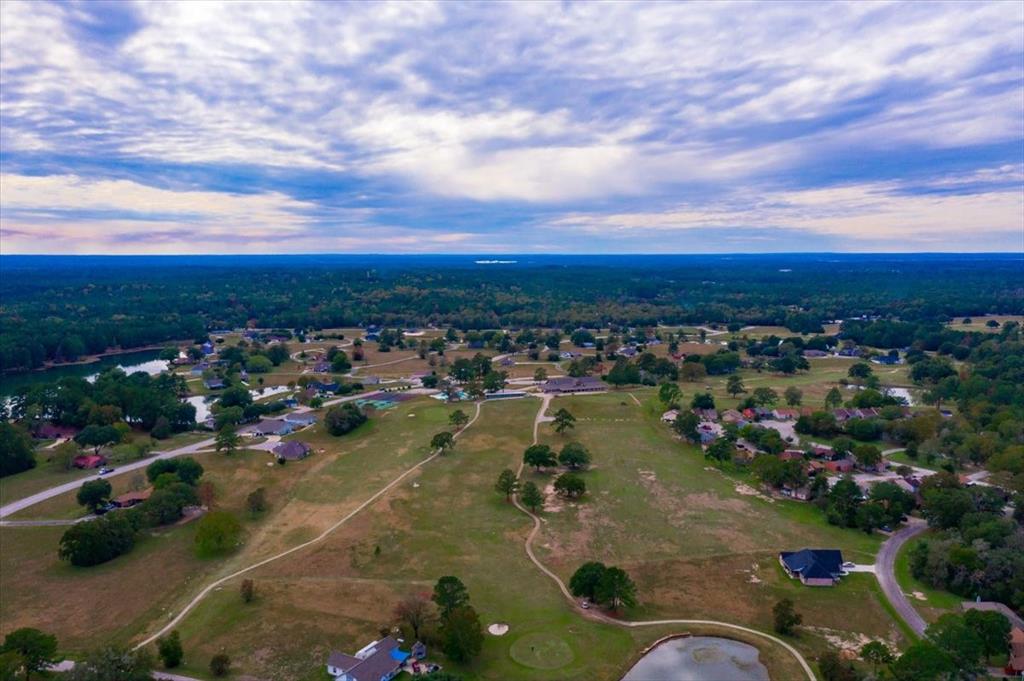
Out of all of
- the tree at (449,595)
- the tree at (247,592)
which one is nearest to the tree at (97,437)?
the tree at (247,592)

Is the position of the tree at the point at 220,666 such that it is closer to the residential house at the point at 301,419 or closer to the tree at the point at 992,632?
the tree at the point at 992,632

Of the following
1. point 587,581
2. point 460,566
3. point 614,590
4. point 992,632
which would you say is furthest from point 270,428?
point 992,632

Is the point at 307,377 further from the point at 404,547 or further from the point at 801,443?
the point at 801,443

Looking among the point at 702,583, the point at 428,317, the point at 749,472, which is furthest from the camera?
the point at 428,317

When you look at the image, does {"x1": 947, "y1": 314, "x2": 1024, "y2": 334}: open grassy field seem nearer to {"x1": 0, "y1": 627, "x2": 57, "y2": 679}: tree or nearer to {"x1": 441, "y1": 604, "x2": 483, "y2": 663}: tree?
A: {"x1": 441, "y1": 604, "x2": 483, "y2": 663}: tree

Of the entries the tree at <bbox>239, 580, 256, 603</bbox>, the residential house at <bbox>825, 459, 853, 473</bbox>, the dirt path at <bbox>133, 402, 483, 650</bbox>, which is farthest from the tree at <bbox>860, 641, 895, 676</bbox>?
the dirt path at <bbox>133, 402, 483, 650</bbox>

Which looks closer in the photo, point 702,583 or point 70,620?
point 70,620

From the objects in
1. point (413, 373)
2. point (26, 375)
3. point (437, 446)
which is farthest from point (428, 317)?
point (437, 446)
